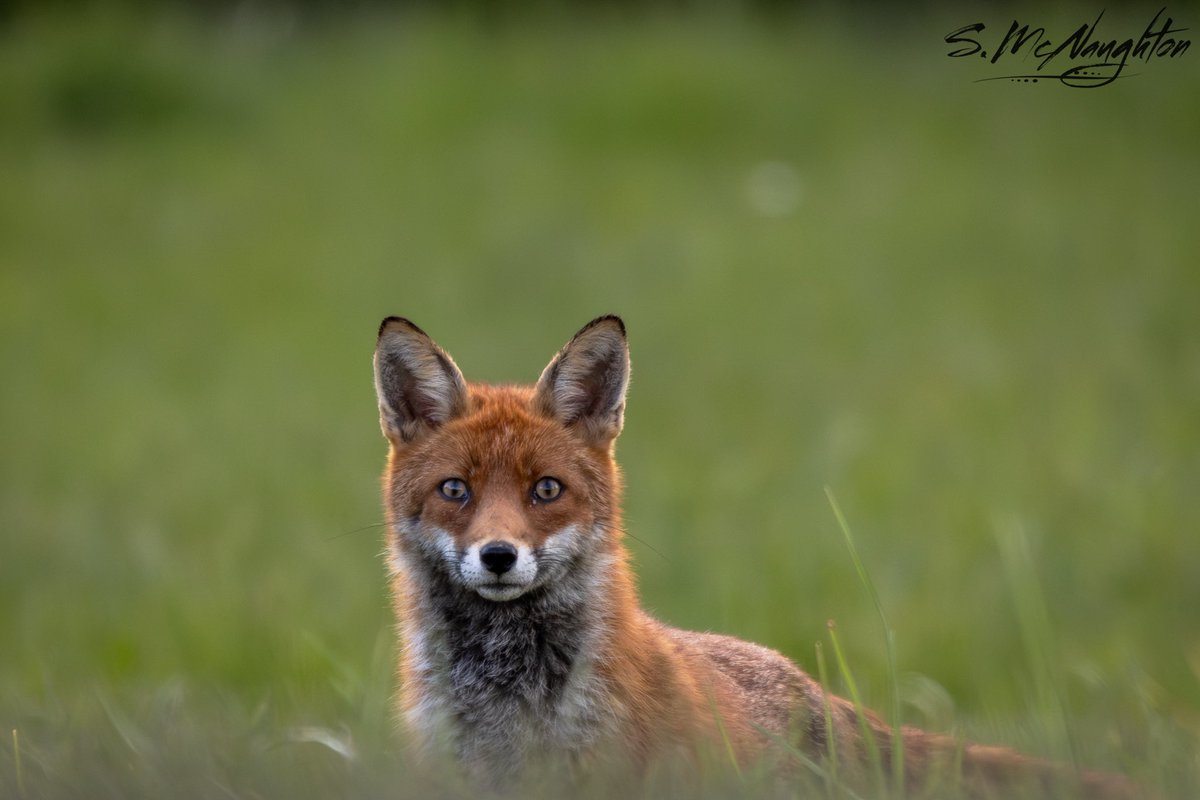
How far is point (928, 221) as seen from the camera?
51.8ft

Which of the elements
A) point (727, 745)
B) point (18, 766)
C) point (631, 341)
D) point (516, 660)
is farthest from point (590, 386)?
point (631, 341)

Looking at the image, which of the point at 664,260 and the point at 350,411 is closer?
the point at 350,411

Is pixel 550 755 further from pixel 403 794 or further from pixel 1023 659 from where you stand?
pixel 1023 659

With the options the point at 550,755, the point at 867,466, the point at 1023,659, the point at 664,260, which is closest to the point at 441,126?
the point at 664,260

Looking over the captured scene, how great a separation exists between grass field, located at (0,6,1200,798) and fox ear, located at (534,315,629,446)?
1298 millimetres

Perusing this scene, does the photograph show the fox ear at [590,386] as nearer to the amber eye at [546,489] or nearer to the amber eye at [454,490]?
the amber eye at [546,489]

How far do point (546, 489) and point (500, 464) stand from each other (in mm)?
181

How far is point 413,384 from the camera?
5188mm

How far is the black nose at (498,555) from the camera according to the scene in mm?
4410

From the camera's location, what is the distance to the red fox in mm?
4426

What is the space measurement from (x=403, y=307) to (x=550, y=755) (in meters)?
10.4
